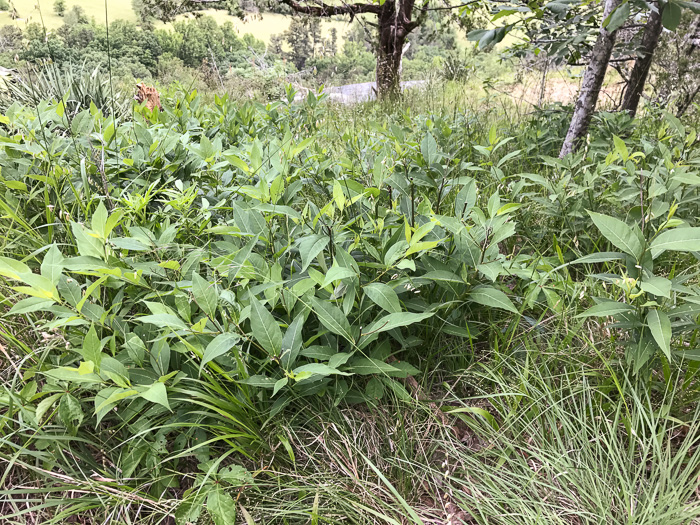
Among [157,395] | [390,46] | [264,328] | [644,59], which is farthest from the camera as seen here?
[390,46]

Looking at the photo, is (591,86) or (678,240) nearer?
(678,240)

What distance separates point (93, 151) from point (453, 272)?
5.95ft

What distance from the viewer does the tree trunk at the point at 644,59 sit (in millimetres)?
2611

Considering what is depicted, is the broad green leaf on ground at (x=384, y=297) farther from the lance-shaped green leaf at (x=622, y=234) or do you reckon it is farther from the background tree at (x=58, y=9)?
the background tree at (x=58, y=9)

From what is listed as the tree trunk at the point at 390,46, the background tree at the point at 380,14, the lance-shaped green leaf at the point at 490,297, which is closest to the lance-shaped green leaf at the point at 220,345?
the lance-shaped green leaf at the point at 490,297

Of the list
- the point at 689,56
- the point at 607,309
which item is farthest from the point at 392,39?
the point at 607,309

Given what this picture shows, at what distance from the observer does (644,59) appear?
2.73 meters

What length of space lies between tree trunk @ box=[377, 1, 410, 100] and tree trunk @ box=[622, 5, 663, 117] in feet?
14.4

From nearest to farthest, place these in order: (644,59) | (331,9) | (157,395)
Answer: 1. (157,395)
2. (644,59)
3. (331,9)

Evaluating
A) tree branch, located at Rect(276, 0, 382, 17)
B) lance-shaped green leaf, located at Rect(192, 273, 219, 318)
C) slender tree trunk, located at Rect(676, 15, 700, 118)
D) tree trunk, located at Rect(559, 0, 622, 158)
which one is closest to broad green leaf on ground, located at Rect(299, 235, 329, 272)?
lance-shaped green leaf, located at Rect(192, 273, 219, 318)

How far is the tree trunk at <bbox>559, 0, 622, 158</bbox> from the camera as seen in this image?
2.23m

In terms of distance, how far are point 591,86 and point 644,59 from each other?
803 mm

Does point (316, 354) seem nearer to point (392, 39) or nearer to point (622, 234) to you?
point (622, 234)

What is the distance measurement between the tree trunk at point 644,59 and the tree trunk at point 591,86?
56 centimetres
